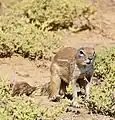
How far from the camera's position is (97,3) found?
44.0ft

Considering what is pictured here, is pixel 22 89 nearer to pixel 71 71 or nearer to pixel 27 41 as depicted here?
pixel 71 71

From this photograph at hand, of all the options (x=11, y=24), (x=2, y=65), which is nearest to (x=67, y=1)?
(x=11, y=24)

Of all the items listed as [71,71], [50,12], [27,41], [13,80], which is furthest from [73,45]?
[71,71]

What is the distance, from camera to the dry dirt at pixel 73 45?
6.39 meters

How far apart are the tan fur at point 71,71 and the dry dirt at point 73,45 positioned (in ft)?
0.90

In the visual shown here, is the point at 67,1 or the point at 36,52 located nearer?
the point at 36,52

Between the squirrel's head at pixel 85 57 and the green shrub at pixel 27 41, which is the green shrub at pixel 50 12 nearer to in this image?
the green shrub at pixel 27 41

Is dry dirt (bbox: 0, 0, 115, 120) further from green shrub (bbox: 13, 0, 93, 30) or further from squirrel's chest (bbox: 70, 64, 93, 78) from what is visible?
squirrel's chest (bbox: 70, 64, 93, 78)

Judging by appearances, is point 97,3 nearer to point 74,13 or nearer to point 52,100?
point 74,13

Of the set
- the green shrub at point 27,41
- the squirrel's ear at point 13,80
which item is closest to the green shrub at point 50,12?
the green shrub at point 27,41

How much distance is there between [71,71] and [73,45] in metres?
3.42

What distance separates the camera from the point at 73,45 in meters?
10.3

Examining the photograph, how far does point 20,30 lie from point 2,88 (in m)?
3.41

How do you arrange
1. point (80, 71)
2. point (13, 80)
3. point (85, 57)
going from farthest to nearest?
point (13, 80) < point (80, 71) < point (85, 57)
